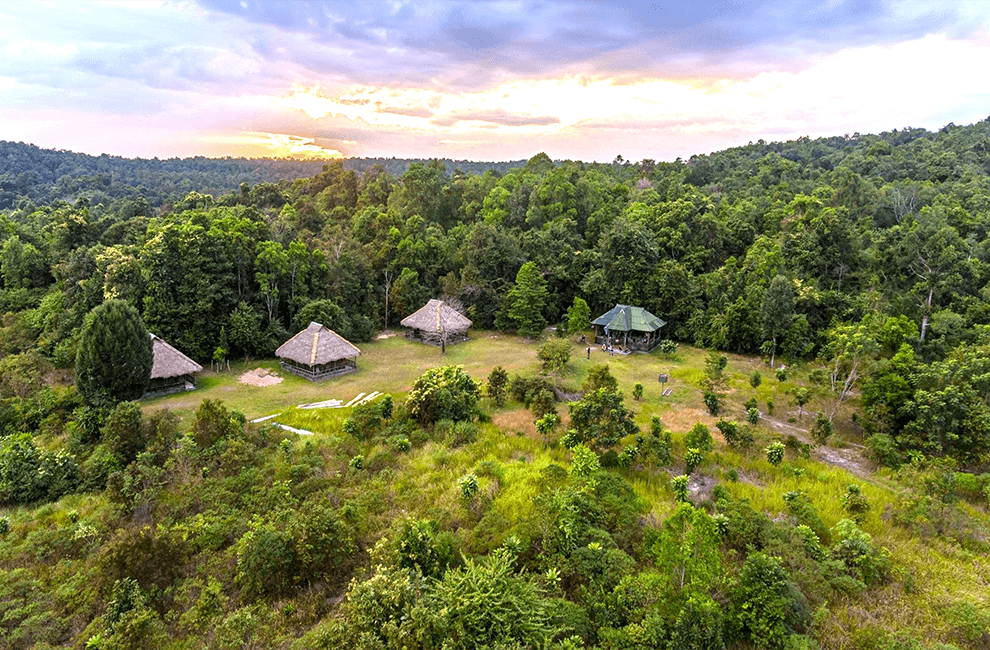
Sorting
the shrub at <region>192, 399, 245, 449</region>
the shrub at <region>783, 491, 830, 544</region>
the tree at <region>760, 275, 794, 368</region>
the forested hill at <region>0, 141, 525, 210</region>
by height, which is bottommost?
the shrub at <region>783, 491, 830, 544</region>

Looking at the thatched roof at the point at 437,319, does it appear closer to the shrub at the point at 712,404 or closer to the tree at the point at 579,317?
the tree at the point at 579,317

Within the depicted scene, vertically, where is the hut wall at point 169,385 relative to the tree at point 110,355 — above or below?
below

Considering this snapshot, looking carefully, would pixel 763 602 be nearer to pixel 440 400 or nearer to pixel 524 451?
pixel 524 451

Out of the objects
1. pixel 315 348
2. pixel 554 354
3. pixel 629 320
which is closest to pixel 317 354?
pixel 315 348

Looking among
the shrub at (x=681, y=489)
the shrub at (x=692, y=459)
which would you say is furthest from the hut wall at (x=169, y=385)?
the shrub at (x=692, y=459)

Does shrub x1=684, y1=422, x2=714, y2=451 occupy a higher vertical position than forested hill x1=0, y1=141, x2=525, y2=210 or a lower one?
lower

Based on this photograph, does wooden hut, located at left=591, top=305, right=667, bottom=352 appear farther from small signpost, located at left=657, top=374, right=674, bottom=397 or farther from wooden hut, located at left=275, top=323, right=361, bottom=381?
wooden hut, located at left=275, top=323, right=361, bottom=381

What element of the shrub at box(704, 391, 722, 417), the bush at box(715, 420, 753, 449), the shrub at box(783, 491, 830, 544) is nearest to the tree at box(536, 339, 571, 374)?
the shrub at box(704, 391, 722, 417)
